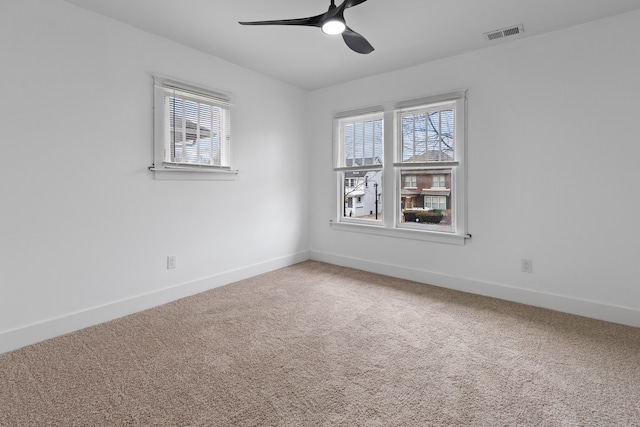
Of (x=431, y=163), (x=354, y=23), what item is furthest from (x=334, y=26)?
(x=431, y=163)

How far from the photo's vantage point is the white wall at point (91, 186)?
7.53 feet

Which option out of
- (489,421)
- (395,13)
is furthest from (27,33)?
(489,421)

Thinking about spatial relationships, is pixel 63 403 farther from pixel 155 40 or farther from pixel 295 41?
pixel 295 41

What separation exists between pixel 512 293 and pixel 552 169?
1277 millimetres

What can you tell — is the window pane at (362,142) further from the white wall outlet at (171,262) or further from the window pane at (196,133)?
the white wall outlet at (171,262)

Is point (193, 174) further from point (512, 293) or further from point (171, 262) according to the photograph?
point (512, 293)

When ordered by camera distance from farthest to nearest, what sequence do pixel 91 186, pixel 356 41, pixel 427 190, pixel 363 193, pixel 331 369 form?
pixel 363 193, pixel 427 190, pixel 91 186, pixel 356 41, pixel 331 369

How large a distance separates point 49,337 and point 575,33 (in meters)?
Answer: 5.09

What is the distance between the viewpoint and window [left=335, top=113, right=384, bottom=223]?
423cm

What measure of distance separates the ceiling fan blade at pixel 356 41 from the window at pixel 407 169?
1421mm

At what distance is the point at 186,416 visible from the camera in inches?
63.4

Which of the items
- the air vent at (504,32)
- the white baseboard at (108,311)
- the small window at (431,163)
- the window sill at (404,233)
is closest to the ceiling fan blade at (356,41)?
the air vent at (504,32)

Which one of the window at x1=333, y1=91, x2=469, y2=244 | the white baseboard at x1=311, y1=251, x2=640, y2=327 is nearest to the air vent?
the window at x1=333, y1=91, x2=469, y2=244

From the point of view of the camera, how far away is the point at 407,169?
3924 mm
